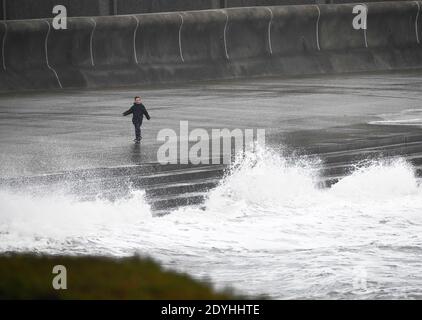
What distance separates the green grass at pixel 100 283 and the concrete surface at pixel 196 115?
1029cm

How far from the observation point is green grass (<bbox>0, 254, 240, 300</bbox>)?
396 centimetres

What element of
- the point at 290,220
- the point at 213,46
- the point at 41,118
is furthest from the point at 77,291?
the point at 213,46

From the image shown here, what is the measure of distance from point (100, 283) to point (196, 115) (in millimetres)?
17116

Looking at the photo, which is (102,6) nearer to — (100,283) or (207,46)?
(207,46)

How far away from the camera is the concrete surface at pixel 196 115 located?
53.9ft

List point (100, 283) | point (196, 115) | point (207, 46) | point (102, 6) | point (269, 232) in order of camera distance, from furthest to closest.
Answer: point (102, 6), point (207, 46), point (196, 115), point (269, 232), point (100, 283)

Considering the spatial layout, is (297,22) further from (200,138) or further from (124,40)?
(200,138)

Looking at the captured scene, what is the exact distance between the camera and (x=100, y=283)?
4.06 meters

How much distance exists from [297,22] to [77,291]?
2790cm

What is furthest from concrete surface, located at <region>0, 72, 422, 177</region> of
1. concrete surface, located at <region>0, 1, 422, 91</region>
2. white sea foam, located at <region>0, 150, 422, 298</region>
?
white sea foam, located at <region>0, 150, 422, 298</region>

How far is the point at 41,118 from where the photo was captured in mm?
20781

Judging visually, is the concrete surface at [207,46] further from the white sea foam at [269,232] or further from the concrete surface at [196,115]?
the white sea foam at [269,232]

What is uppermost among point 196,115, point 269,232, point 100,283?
point 196,115

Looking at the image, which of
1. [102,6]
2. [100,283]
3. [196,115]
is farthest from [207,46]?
[100,283]
